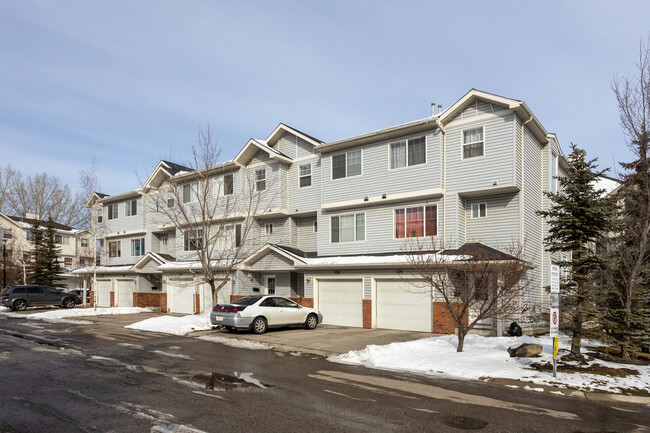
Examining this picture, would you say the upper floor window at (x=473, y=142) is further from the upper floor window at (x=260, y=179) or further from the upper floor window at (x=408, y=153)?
the upper floor window at (x=260, y=179)

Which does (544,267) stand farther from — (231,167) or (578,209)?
(231,167)

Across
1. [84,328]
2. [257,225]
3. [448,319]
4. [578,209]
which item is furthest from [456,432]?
[257,225]

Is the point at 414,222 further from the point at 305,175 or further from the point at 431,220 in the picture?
the point at 305,175

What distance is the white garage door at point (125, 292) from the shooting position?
35438 mm

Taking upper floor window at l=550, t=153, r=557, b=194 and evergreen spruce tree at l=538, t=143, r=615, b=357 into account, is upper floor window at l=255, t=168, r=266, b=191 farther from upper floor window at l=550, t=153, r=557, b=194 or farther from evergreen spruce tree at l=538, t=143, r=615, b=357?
evergreen spruce tree at l=538, t=143, r=615, b=357

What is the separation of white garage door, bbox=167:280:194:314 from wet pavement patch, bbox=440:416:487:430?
24.1m

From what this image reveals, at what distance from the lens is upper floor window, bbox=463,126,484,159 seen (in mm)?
19556

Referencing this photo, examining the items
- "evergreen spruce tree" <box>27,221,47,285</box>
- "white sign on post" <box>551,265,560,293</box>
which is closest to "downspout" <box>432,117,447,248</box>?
"white sign on post" <box>551,265,560,293</box>

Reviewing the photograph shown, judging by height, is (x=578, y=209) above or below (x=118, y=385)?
above

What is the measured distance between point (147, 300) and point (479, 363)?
27.5 m

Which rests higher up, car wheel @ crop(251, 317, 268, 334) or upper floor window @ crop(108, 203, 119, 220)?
upper floor window @ crop(108, 203, 119, 220)

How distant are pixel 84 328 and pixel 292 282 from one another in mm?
10589

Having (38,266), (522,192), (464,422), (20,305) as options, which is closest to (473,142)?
(522,192)

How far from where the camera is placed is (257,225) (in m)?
27.8
